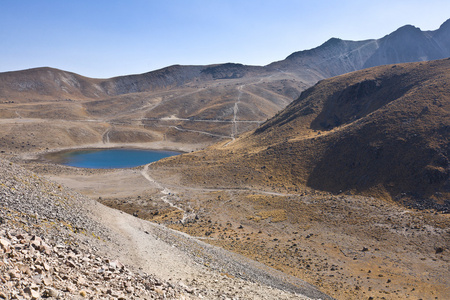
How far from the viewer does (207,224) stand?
38.4 meters

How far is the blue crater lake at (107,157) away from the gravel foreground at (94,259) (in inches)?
2488

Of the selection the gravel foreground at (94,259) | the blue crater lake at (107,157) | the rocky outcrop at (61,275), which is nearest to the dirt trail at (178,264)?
the gravel foreground at (94,259)

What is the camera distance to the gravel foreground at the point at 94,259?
9.21m

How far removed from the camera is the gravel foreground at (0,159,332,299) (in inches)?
363

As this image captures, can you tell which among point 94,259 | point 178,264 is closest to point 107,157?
point 178,264

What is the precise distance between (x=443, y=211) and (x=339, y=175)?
1639 cm

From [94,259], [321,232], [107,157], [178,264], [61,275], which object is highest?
[61,275]

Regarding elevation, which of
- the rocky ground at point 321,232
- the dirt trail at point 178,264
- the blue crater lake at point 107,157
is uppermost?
the blue crater lake at point 107,157

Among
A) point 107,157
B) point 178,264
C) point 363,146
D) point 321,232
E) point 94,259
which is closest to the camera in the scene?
point 94,259

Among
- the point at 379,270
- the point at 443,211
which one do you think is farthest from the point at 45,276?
the point at 443,211

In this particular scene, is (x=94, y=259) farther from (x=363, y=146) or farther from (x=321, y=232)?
(x=363, y=146)

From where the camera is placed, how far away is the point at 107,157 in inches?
3730

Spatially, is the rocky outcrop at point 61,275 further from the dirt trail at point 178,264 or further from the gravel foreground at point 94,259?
the dirt trail at point 178,264

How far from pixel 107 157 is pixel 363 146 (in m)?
76.5
